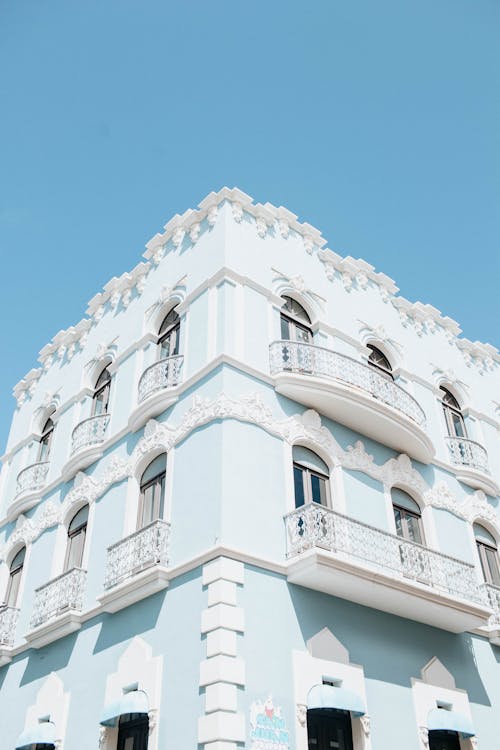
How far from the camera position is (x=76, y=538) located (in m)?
15.9

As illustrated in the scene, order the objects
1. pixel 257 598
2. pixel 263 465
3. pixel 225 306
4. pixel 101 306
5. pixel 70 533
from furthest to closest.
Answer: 1. pixel 101 306
2. pixel 70 533
3. pixel 225 306
4. pixel 263 465
5. pixel 257 598

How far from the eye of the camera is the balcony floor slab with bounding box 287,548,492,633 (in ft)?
38.0

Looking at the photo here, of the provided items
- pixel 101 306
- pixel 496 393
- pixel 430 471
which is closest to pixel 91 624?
pixel 430 471

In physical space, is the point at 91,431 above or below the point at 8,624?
above

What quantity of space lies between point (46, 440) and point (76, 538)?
487 cm

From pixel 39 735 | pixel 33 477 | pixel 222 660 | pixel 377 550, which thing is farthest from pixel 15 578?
pixel 377 550

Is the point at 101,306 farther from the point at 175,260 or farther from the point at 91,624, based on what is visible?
the point at 91,624

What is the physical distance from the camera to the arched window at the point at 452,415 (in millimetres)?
19109

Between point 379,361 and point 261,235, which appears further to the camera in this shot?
point 379,361

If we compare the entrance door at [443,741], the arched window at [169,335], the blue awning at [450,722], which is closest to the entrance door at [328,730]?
the blue awning at [450,722]

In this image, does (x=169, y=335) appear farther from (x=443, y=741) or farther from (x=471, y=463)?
(x=443, y=741)

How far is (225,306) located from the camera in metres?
14.5

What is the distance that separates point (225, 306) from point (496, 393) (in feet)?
36.3

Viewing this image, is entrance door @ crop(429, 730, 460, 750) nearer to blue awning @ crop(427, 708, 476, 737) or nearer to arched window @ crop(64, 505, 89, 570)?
blue awning @ crop(427, 708, 476, 737)
